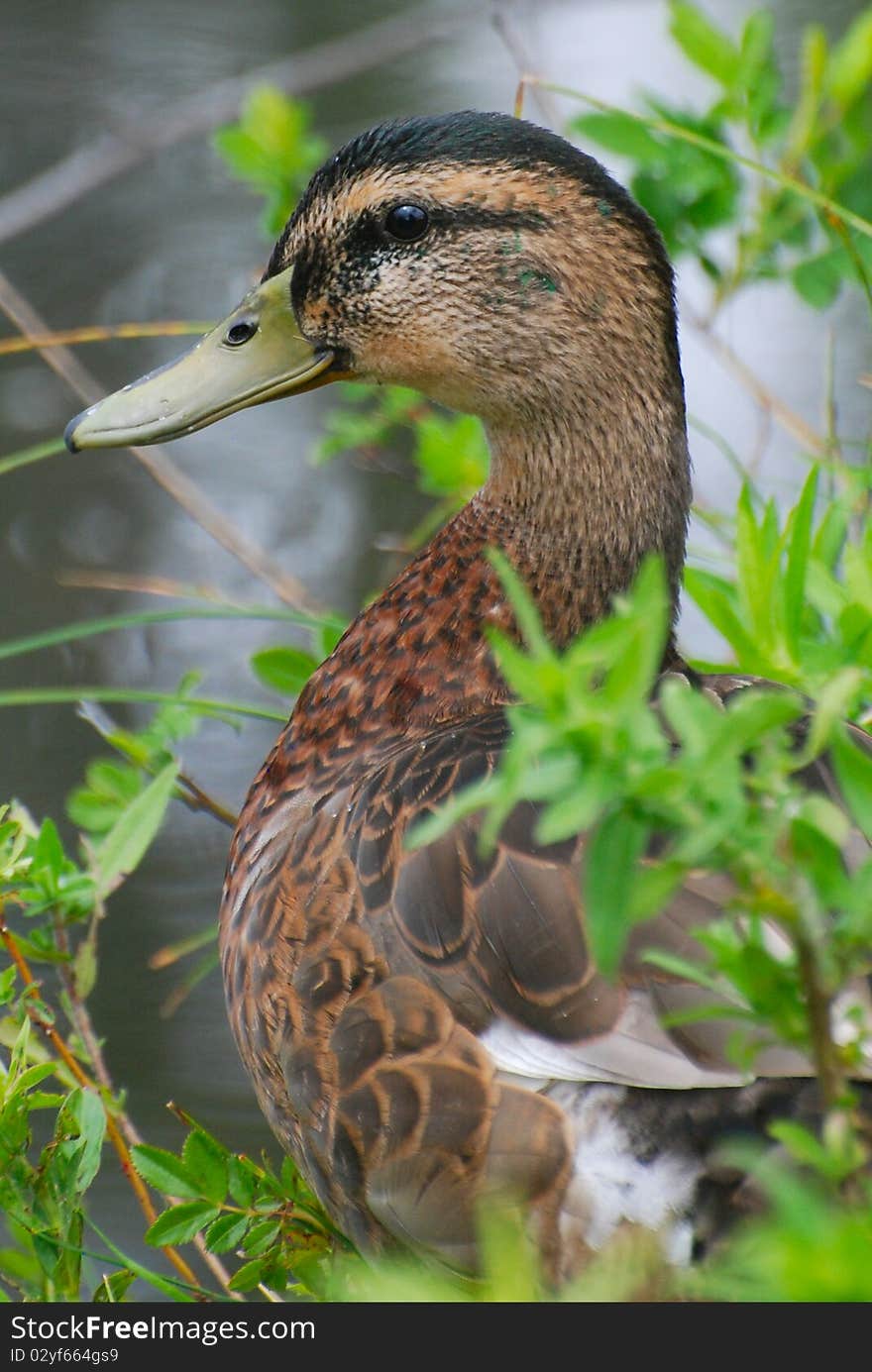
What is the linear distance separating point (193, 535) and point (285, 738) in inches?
73.3

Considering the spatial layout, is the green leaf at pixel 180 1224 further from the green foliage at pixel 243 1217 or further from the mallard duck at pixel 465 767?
the mallard duck at pixel 465 767

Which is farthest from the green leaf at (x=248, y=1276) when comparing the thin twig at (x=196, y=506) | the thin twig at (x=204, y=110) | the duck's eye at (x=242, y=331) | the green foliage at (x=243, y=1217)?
the thin twig at (x=204, y=110)

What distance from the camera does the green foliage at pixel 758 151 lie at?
101 inches

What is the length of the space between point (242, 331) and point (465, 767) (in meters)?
0.72

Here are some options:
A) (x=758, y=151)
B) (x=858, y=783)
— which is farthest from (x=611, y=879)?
(x=758, y=151)

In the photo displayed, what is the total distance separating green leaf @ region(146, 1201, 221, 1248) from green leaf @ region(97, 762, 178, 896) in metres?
0.45

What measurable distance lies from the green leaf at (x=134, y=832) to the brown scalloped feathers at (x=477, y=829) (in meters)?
0.11

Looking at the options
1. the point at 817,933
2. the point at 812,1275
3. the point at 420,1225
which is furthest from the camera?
the point at 420,1225

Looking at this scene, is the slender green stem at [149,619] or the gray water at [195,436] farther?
the gray water at [195,436]

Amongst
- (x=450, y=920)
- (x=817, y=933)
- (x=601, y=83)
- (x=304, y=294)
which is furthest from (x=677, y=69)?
(x=817, y=933)

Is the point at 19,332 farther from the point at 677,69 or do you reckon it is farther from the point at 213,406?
the point at 213,406

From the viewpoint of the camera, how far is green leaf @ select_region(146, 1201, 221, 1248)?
1.88m

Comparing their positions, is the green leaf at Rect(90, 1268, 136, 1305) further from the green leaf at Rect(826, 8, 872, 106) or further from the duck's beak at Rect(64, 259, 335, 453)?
the green leaf at Rect(826, 8, 872, 106)

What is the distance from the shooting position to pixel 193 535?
409 centimetres
